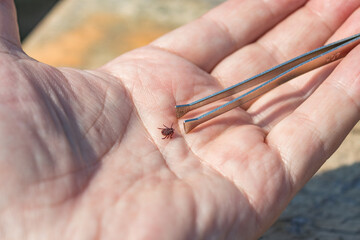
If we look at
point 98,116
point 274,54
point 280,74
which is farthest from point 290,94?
point 98,116

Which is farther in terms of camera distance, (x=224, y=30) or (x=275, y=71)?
(x=224, y=30)

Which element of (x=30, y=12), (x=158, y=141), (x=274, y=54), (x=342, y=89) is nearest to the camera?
(x=158, y=141)

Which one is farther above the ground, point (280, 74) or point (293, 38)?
point (293, 38)

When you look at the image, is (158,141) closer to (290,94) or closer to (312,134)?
(312,134)

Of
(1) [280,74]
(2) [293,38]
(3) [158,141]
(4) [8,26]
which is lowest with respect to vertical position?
(3) [158,141]

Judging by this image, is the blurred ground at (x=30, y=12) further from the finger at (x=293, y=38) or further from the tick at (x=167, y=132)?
the tick at (x=167, y=132)

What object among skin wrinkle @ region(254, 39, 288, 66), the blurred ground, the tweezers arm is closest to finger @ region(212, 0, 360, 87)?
skin wrinkle @ region(254, 39, 288, 66)
